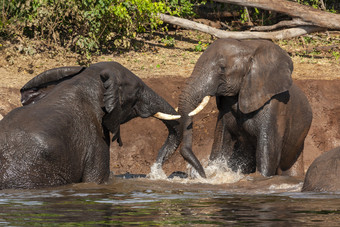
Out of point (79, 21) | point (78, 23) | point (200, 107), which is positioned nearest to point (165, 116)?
point (200, 107)

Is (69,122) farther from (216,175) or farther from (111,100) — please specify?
(216,175)

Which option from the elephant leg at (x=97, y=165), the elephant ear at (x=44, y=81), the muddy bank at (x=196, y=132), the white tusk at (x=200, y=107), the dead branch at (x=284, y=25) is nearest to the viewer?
the elephant leg at (x=97, y=165)

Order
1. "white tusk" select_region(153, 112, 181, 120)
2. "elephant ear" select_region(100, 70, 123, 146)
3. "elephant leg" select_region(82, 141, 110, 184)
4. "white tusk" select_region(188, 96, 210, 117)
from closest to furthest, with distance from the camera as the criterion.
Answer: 1. "elephant leg" select_region(82, 141, 110, 184)
2. "elephant ear" select_region(100, 70, 123, 146)
3. "white tusk" select_region(153, 112, 181, 120)
4. "white tusk" select_region(188, 96, 210, 117)

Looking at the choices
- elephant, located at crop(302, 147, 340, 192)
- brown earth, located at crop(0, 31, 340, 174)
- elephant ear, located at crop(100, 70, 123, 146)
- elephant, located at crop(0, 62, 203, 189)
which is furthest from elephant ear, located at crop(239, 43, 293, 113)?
brown earth, located at crop(0, 31, 340, 174)

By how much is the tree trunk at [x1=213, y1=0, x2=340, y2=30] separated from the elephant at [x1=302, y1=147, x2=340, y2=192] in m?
9.22

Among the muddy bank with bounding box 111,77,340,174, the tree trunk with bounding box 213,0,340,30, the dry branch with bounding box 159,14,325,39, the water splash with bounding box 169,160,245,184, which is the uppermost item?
the tree trunk with bounding box 213,0,340,30

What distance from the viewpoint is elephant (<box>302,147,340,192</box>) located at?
7609mm

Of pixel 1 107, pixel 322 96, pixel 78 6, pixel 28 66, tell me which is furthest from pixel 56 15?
pixel 322 96

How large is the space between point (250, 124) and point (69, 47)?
261 inches

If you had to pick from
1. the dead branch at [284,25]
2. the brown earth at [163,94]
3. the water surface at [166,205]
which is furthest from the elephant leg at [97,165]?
the dead branch at [284,25]

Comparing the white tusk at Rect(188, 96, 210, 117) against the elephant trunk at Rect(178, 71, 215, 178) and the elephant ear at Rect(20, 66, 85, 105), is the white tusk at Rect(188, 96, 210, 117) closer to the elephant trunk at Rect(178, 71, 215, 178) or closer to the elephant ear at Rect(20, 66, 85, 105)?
the elephant trunk at Rect(178, 71, 215, 178)

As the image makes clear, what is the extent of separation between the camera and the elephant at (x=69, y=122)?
25.3 ft

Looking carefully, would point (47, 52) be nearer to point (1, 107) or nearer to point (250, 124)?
point (1, 107)

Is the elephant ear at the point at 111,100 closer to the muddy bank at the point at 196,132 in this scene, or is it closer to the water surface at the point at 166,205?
the water surface at the point at 166,205
